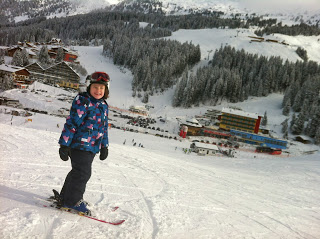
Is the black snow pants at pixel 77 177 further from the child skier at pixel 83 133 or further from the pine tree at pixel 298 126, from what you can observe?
the pine tree at pixel 298 126

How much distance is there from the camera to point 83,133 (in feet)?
11.4

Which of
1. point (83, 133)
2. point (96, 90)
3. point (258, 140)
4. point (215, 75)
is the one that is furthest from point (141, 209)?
point (215, 75)

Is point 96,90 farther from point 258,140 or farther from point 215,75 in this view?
point 215,75

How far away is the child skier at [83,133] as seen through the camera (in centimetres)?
345

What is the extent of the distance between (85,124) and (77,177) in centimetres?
86


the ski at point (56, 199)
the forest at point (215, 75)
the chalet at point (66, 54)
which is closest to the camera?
the ski at point (56, 199)

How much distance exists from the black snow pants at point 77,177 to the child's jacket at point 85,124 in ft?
0.40

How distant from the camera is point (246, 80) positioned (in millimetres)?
Answer: 79625

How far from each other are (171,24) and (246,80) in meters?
89.2

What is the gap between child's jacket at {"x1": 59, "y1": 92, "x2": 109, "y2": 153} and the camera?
132 inches

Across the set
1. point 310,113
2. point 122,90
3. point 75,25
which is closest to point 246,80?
point 310,113

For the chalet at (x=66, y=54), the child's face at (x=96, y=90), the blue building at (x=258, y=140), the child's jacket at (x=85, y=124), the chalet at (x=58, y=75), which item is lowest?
the blue building at (x=258, y=140)

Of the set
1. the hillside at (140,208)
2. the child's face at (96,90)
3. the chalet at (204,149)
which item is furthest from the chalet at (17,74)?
the child's face at (96,90)

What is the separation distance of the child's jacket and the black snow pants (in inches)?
4.8
